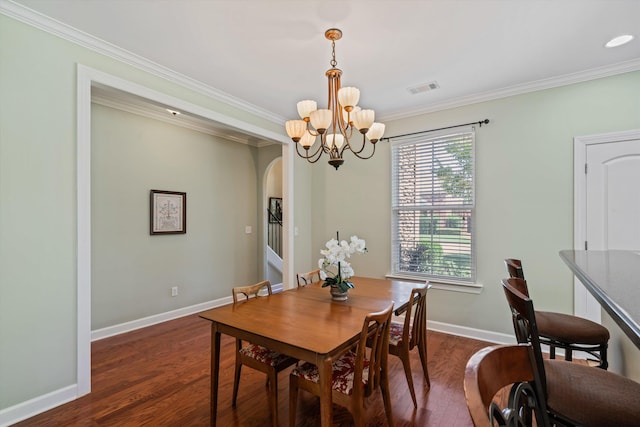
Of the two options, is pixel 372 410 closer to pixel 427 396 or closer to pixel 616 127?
pixel 427 396

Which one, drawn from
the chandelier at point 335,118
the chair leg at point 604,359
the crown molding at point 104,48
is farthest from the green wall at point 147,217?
the chair leg at point 604,359

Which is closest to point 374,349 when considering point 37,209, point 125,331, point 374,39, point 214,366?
point 214,366

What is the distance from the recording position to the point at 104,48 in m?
2.48

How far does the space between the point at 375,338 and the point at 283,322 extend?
1.79ft

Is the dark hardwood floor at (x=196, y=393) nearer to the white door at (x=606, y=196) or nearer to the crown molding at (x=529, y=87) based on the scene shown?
the white door at (x=606, y=196)

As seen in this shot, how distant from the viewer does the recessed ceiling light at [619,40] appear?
237 centimetres

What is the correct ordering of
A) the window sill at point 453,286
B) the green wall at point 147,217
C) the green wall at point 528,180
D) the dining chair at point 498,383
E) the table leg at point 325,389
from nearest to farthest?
1. the dining chair at point 498,383
2. the table leg at point 325,389
3. the green wall at point 528,180
4. the window sill at point 453,286
5. the green wall at point 147,217

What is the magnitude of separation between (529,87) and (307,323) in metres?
3.26

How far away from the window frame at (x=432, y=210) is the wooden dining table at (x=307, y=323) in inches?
49.2

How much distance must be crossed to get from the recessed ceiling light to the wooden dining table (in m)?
2.55

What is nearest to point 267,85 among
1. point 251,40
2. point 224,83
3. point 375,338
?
point 224,83

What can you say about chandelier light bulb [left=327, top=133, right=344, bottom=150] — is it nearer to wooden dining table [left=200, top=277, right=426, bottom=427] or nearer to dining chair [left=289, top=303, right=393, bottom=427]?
wooden dining table [left=200, top=277, right=426, bottom=427]

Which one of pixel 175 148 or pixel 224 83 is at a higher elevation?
pixel 224 83

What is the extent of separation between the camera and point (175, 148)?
13.9 feet
